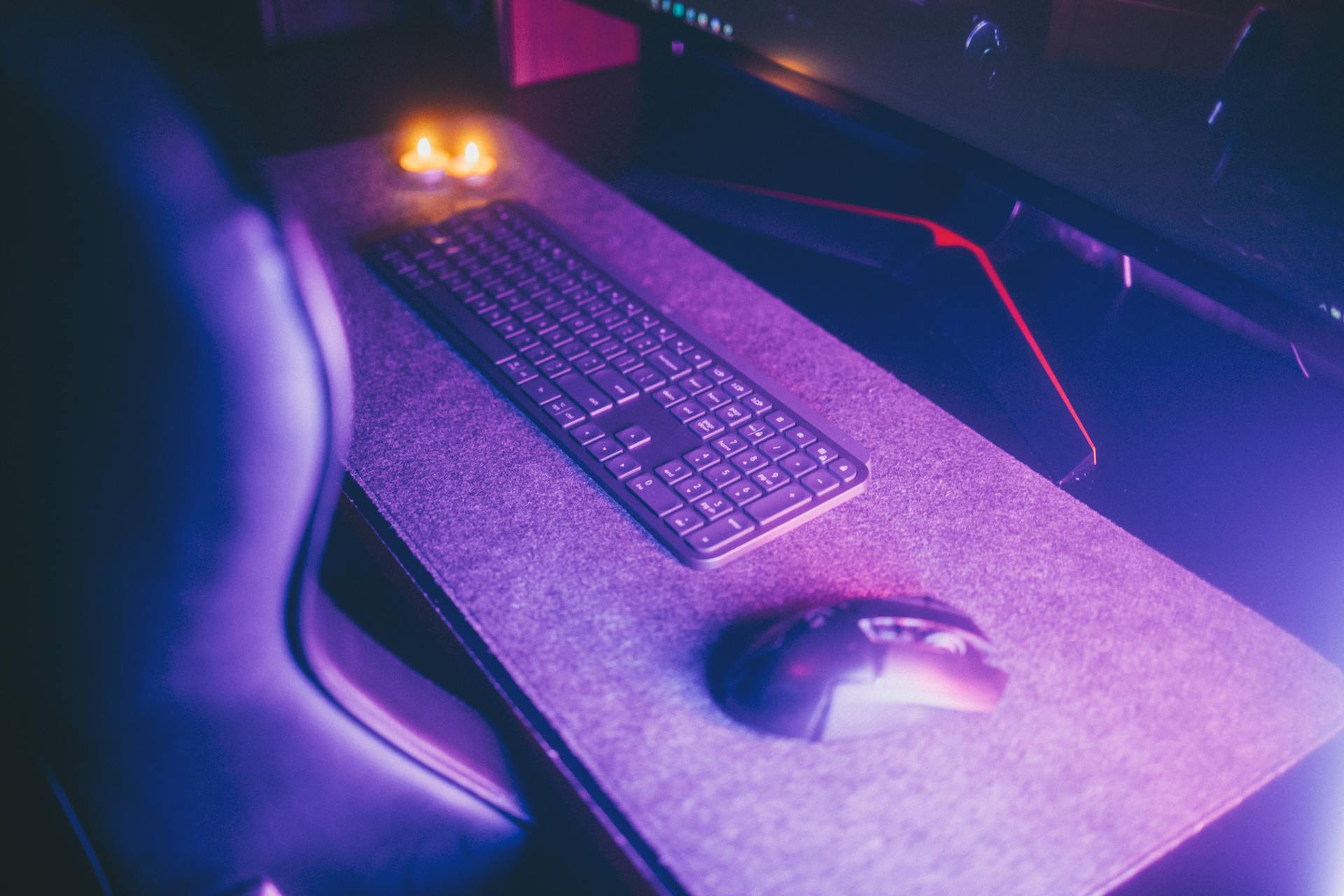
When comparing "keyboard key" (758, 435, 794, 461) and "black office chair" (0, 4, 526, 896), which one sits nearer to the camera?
"black office chair" (0, 4, 526, 896)

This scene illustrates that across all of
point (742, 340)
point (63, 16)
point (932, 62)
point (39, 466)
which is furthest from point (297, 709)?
point (932, 62)

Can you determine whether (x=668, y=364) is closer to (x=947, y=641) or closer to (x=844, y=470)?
(x=844, y=470)

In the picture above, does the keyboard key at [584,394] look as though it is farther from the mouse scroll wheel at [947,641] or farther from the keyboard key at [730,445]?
the mouse scroll wheel at [947,641]

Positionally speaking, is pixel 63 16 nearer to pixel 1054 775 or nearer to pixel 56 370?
pixel 56 370

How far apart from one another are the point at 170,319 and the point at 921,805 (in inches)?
13.7

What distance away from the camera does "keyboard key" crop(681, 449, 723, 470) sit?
557mm

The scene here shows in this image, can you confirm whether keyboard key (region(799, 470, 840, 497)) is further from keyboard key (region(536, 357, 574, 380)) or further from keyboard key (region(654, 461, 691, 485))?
keyboard key (region(536, 357, 574, 380))

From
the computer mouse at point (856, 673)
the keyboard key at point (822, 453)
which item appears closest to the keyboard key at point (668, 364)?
the keyboard key at point (822, 453)

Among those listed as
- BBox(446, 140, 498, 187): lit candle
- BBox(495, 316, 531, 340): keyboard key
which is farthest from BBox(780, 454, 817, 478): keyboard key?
BBox(446, 140, 498, 187): lit candle

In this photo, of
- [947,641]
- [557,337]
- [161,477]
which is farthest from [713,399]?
[161,477]

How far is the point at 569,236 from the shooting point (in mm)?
753

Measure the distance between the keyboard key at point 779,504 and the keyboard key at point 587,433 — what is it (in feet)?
0.35

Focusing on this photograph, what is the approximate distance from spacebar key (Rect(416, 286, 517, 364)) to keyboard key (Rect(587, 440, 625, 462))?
0.35 ft

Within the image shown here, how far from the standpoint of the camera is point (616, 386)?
0.61 m
